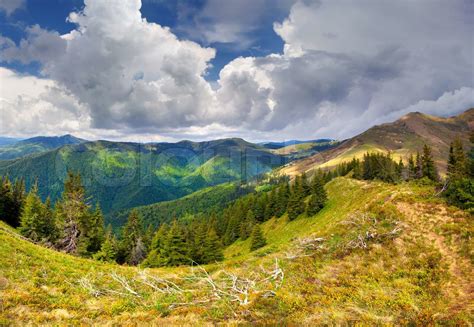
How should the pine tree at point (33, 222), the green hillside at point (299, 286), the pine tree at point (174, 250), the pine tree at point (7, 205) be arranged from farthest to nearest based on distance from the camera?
the pine tree at point (7, 205) < the pine tree at point (174, 250) < the pine tree at point (33, 222) < the green hillside at point (299, 286)

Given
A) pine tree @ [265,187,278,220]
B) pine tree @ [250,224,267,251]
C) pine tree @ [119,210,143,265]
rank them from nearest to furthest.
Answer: pine tree @ [119,210,143,265] → pine tree @ [250,224,267,251] → pine tree @ [265,187,278,220]

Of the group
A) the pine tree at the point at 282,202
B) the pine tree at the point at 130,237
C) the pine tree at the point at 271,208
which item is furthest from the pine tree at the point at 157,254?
the pine tree at the point at 271,208

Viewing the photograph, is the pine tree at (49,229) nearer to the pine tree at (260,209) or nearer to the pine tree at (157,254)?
the pine tree at (157,254)

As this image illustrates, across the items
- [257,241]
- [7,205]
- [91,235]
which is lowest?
[257,241]

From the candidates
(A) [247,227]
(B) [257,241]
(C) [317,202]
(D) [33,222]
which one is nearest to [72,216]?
(D) [33,222]

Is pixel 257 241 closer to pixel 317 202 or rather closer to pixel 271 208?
pixel 317 202

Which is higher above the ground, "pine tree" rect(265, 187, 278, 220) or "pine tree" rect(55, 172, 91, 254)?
"pine tree" rect(55, 172, 91, 254)

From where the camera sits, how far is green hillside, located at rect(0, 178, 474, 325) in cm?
1116

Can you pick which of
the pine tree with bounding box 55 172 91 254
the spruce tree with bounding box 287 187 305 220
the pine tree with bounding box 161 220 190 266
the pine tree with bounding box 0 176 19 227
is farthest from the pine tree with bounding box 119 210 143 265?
the spruce tree with bounding box 287 187 305 220

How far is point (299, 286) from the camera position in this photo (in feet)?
48.9

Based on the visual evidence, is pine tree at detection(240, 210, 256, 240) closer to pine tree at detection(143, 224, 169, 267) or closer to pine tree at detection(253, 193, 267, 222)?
pine tree at detection(253, 193, 267, 222)

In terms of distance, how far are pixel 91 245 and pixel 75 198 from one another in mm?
11199

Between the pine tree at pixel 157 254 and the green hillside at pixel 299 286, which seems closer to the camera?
the green hillside at pixel 299 286

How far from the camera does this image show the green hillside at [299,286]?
36.6 ft
